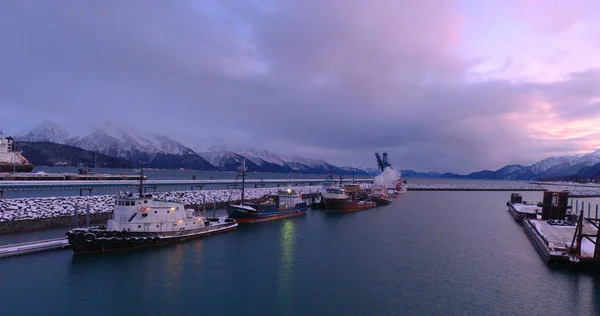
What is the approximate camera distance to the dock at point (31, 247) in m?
26.0

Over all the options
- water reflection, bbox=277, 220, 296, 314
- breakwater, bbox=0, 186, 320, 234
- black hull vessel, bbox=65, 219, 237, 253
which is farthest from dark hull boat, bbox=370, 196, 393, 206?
black hull vessel, bbox=65, 219, 237, 253

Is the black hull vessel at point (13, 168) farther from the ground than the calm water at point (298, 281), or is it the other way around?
the black hull vessel at point (13, 168)

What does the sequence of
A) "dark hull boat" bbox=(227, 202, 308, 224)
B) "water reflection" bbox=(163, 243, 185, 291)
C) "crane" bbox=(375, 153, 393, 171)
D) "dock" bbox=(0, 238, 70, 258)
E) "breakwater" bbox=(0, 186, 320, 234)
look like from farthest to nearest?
"crane" bbox=(375, 153, 393, 171)
"dark hull boat" bbox=(227, 202, 308, 224)
"breakwater" bbox=(0, 186, 320, 234)
"dock" bbox=(0, 238, 70, 258)
"water reflection" bbox=(163, 243, 185, 291)

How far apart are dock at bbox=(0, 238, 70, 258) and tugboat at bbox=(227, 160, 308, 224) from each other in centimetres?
2150

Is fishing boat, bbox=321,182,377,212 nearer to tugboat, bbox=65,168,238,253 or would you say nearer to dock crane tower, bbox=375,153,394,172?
tugboat, bbox=65,168,238,253

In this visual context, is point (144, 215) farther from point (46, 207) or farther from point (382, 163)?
point (382, 163)

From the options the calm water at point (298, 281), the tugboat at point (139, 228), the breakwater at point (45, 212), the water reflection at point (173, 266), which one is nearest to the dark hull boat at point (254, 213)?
the breakwater at point (45, 212)

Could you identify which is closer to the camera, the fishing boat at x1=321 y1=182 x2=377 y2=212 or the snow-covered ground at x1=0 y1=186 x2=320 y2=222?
the snow-covered ground at x1=0 y1=186 x2=320 y2=222

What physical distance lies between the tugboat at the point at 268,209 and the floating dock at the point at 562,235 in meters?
32.3

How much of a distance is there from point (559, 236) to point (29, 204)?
191ft

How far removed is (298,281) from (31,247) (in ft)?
67.4

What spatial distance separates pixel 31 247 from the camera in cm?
2723

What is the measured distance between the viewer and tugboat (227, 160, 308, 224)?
159ft

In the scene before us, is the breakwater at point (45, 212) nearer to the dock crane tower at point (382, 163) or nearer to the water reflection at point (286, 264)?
the water reflection at point (286, 264)
